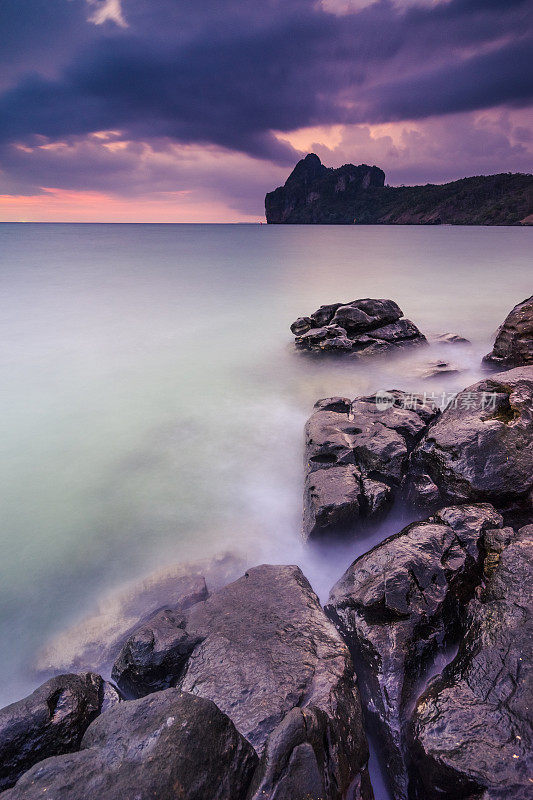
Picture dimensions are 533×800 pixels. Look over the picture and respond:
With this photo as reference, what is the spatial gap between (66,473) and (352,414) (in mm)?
3955

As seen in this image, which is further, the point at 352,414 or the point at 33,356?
the point at 33,356

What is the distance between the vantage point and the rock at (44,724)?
2.14 m

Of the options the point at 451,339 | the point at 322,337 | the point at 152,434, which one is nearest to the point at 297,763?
the point at 152,434

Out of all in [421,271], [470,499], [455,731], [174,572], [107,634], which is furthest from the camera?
[421,271]

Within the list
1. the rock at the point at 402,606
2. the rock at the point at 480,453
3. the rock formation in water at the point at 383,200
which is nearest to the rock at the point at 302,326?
the rock at the point at 480,453

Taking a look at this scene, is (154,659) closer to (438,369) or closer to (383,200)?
(438,369)

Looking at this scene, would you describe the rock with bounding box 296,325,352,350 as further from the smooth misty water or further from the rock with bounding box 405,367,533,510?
the rock with bounding box 405,367,533,510

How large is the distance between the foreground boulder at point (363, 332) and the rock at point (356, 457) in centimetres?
367

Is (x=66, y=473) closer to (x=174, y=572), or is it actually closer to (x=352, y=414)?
(x=174, y=572)

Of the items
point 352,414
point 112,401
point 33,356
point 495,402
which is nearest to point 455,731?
point 495,402

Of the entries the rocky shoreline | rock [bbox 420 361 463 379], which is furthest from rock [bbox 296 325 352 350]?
the rocky shoreline

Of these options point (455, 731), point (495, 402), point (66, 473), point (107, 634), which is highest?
point (495, 402)

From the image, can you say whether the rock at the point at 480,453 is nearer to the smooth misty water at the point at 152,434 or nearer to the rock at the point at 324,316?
the smooth misty water at the point at 152,434

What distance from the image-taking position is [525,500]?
3588mm
